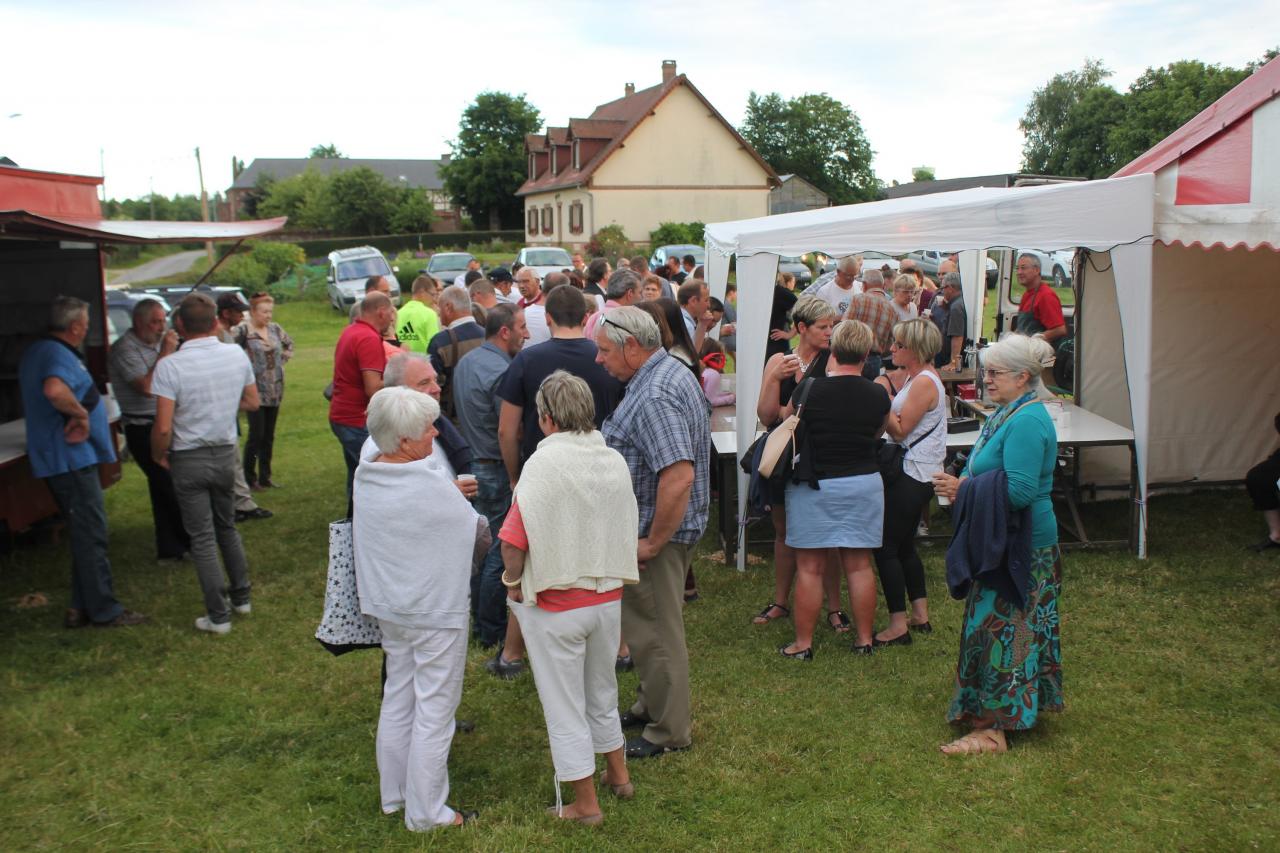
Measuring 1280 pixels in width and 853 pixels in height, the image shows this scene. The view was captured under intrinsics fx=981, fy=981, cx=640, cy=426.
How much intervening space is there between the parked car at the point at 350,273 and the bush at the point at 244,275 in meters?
3.19

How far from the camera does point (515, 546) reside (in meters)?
Answer: 3.18

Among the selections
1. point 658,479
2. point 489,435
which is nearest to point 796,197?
point 489,435

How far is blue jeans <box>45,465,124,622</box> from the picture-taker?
535 centimetres

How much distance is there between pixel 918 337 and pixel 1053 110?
6838 centimetres

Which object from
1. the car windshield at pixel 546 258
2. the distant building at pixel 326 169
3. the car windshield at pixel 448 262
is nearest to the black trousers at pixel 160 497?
the car windshield at pixel 546 258

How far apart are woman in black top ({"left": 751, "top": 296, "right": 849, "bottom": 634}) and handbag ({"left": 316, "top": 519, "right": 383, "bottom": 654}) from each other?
2.18 metres

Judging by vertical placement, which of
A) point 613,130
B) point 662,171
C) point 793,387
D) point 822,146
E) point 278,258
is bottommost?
point 793,387

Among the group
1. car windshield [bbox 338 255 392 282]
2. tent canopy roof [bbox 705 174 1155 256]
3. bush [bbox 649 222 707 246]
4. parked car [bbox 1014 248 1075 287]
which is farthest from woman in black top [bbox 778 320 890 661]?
bush [bbox 649 222 707 246]

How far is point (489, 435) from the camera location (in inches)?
198

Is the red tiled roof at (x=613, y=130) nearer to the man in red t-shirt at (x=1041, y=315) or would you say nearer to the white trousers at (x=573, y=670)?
the man in red t-shirt at (x=1041, y=315)

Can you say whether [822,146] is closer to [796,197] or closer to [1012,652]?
[796,197]

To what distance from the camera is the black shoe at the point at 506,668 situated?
15.8 feet

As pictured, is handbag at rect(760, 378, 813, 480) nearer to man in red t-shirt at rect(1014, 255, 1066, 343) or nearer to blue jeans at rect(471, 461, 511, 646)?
blue jeans at rect(471, 461, 511, 646)

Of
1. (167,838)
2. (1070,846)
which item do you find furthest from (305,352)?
(1070,846)
